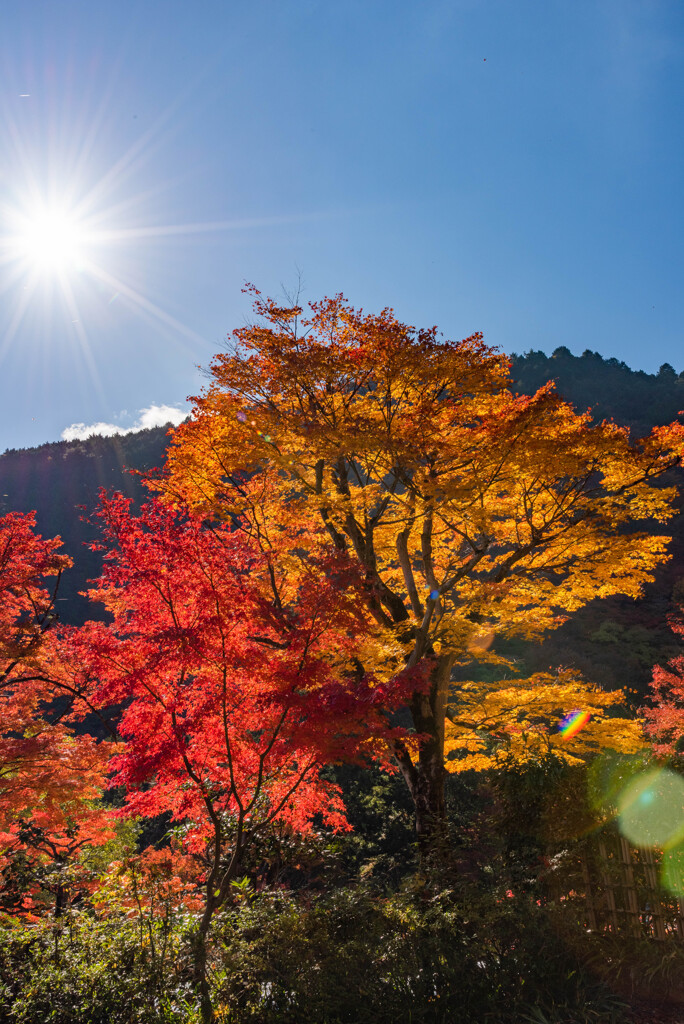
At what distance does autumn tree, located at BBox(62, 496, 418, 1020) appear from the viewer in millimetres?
5094

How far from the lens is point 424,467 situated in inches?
305

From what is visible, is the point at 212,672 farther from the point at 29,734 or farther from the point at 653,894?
the point at 653,894

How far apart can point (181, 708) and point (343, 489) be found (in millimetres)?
4155

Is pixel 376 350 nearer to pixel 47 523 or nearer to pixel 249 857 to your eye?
pixel 249 857

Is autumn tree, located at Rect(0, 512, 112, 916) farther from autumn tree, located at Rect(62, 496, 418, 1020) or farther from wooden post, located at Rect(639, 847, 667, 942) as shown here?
wooden post, located at Rect(639, 847, 667, 942)

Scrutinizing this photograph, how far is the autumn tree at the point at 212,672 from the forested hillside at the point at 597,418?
14854 millimetres

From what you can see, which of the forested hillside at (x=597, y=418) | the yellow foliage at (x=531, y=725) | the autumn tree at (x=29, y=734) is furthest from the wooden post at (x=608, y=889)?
the forested hillside at (x=597, y=418)

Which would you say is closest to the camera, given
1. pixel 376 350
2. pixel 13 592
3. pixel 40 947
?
pixel 40 947

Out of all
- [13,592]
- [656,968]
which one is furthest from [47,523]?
[656,968]

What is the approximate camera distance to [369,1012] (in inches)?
151

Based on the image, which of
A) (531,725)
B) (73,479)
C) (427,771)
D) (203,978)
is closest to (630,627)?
(531,725)

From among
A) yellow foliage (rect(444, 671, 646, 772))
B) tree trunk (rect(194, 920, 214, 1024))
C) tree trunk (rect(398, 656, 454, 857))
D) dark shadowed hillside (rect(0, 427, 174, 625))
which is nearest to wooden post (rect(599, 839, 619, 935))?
yellow foliage (rect(444, 671, 646, 772))

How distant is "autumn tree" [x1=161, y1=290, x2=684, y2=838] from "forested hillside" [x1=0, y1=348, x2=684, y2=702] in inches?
523

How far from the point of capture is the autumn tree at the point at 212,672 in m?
5.09
